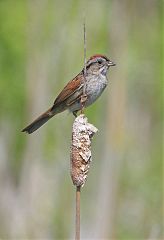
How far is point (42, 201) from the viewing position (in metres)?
8.28

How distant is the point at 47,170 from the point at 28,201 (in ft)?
4.98

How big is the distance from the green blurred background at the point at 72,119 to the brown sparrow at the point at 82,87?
95 centimetres

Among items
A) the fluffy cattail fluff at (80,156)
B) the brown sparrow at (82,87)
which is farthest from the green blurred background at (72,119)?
the fluffy cattail fluff at (80,156)

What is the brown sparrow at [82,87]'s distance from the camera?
6414 mm

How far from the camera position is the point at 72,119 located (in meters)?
8.88

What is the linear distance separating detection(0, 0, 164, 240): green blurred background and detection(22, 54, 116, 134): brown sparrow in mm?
946

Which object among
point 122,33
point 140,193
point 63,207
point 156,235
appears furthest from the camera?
point 140,193

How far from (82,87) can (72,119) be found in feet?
8.01

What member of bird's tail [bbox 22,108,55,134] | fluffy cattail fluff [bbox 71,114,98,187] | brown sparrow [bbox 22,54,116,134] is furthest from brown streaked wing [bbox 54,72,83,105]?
fluffy cattail fluff [bbox 71,114,98,187]

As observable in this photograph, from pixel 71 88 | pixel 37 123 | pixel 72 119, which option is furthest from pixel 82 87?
pixel 72 119

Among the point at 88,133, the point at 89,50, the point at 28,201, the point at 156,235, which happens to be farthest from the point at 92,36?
the point at 88,133

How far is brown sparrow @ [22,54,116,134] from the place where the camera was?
21.0 ft

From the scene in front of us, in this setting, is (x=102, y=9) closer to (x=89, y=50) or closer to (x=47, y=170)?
(x=89, y=50)

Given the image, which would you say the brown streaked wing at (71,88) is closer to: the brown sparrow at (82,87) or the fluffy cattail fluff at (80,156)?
the brown sparrow at (82,87)
